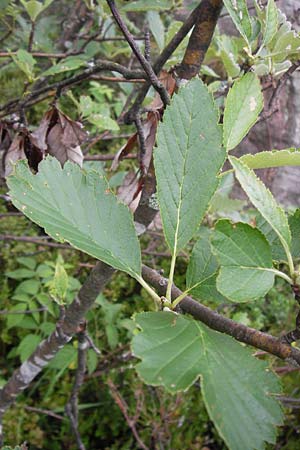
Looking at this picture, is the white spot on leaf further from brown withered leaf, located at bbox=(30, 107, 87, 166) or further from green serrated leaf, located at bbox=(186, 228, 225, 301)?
brown withered leaf, located at bbox=(30, 107, 87, 166)

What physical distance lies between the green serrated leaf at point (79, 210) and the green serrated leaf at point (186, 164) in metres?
0.04

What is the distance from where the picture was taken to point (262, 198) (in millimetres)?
373

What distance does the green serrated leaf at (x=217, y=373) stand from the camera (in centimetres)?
32

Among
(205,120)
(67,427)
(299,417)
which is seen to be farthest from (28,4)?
(299,417)

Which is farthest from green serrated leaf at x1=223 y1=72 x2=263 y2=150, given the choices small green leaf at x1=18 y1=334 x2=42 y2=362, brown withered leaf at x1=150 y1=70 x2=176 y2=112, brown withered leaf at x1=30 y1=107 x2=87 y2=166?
small green leaf at x1=18 y1=334 x2=42 y2=362

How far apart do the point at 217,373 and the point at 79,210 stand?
0.67 feet

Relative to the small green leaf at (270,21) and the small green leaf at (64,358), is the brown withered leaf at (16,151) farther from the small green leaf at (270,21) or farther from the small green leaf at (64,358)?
the small green leaf at (64,358)

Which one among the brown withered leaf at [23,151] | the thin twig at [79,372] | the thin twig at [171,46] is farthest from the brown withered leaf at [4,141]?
the thin twig at [79,372]

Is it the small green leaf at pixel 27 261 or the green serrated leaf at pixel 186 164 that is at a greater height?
the green serrated leaf at pixel 186 164

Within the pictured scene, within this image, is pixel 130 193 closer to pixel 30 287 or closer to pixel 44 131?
pixel 44 131

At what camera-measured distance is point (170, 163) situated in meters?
0.45

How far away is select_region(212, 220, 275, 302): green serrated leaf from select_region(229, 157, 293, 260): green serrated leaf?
0.02 meters

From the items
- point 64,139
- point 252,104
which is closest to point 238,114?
point 252,104

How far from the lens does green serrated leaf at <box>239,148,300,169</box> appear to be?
16.2 inches
